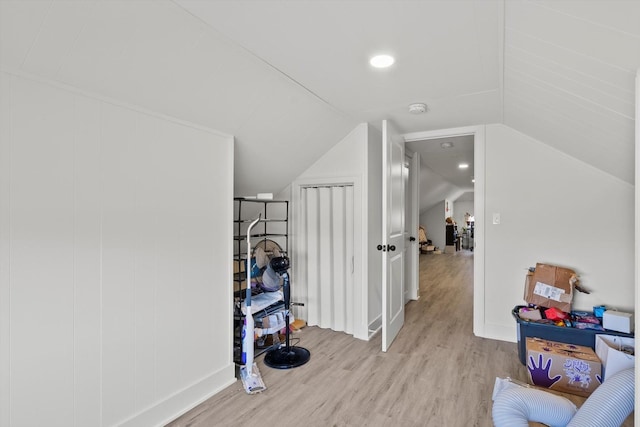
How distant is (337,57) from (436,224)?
923 cm

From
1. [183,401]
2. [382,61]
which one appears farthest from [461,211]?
[183,401]

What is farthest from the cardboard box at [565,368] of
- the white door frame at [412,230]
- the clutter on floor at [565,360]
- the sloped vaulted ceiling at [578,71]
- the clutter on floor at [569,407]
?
the white door frame at [412,230]

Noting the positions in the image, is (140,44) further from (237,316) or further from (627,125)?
(627,125)

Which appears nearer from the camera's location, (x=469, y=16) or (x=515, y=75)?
(x=469, y=16)

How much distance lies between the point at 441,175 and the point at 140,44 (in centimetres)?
681

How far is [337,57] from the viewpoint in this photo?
74.9 inches

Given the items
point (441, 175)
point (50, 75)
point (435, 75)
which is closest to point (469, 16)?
point (435, 75)

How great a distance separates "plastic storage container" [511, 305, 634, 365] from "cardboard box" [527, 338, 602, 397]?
181mm

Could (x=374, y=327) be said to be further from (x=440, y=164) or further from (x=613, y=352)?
(x=440, y=164)

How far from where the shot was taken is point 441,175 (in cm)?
739

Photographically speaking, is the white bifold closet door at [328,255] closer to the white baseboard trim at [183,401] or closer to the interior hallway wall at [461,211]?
the white baseboard trim at [183,401]

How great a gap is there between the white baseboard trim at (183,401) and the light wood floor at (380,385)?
4 cm

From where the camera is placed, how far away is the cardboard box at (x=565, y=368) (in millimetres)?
2203

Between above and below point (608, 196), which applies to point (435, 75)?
above
